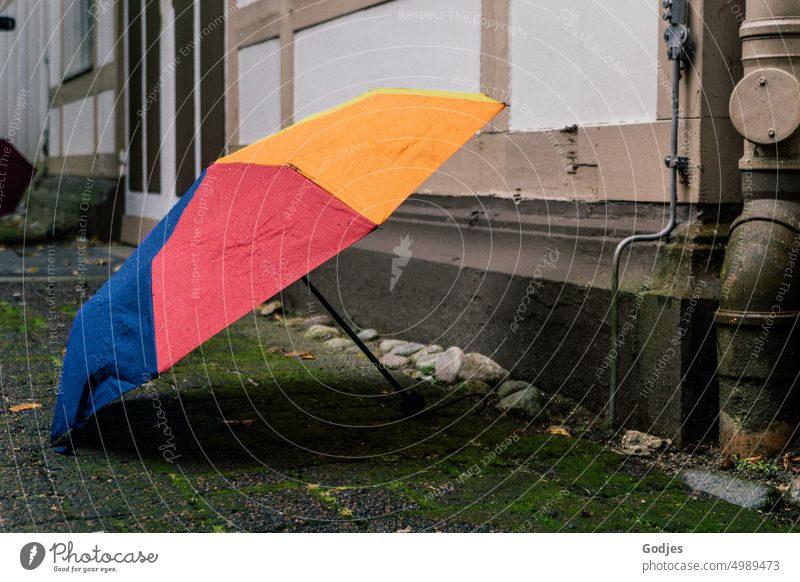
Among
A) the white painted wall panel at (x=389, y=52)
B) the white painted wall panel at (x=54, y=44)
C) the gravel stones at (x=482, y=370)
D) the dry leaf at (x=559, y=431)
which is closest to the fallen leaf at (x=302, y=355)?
the gravel stones at (x=482, y=370)

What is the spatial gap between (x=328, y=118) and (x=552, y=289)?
1.40 metres

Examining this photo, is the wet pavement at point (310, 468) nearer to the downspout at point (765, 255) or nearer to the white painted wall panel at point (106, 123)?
the downspout at point (765, 255)

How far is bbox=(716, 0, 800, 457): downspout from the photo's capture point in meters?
3.60

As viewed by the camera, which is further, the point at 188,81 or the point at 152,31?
the point at 152,31

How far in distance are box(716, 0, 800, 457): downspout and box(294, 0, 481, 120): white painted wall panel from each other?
6.18 feet

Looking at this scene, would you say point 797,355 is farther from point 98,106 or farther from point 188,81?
point 98,106

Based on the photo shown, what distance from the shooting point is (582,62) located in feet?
14.8

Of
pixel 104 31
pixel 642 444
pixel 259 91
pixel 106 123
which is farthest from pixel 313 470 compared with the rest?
pixel 104 31

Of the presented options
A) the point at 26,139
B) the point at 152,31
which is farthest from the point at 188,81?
the point at 26,139

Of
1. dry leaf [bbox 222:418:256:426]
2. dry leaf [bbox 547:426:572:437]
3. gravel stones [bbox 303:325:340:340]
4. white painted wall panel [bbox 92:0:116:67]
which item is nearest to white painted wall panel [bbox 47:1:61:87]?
white painted wall panel [bbox 92:0:116:67]

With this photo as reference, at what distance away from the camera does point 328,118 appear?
3.73 m

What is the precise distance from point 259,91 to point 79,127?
29.0 ft

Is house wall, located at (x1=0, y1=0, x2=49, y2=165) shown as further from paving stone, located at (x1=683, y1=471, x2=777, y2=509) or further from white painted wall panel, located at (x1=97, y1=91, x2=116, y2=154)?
paving stone, located at (x1=683, y1=471, x2=777, y2=509)

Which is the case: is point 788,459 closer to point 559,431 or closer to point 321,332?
point 559,431
